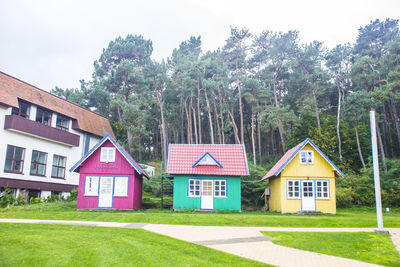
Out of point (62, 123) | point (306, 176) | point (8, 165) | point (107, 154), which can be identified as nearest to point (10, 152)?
point (8, 165)

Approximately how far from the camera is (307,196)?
22469 millimetres

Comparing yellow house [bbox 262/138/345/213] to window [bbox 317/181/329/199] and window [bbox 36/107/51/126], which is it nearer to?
window [bbox 317/181/329/199]

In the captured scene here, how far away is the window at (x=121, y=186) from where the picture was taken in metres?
22.5

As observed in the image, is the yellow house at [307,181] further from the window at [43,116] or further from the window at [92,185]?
the window at [43,116]

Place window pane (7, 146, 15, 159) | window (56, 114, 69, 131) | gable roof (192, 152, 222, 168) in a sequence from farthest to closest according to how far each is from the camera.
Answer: window (56, 114, 69, 131), window pane (7, 146, 15, 159), gable roof (192, 152, 222, 168)

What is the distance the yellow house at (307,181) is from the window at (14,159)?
19941mm

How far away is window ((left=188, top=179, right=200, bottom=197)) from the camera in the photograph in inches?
902

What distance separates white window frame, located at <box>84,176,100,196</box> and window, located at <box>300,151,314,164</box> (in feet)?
49.0

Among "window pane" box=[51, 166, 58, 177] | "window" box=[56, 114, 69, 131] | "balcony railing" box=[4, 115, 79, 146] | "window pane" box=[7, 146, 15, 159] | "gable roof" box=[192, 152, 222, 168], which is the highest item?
"window" box=[56, 114, 69, 131]

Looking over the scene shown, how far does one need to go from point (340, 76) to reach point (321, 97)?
380 centimetres

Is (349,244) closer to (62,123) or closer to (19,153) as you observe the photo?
(19,153)

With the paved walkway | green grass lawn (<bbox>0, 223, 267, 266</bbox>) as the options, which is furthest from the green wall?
green grass lawn (<bbox>0, 223, 267, 266</bbox>)

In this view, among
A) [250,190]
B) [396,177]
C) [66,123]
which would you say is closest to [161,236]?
[250,190]

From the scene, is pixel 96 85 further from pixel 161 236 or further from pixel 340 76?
pixel 161 236
